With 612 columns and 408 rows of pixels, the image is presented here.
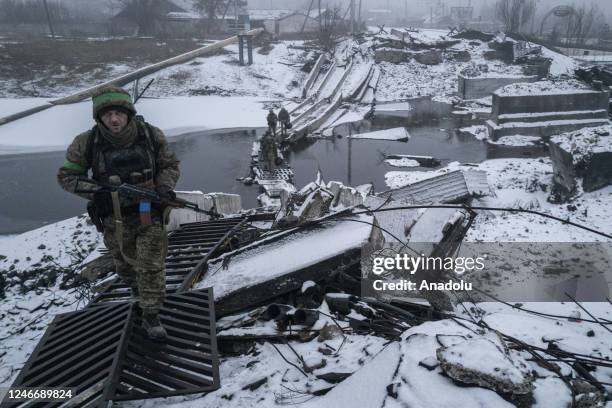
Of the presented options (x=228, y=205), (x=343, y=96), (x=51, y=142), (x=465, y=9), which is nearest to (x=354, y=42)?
(x=343, y=96)

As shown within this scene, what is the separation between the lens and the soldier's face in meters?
2.64

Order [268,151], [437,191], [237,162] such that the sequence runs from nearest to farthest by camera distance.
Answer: [437,191], [268,151], [237,162]

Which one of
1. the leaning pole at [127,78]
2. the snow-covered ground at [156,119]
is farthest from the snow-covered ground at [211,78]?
the snow-covered ground at [156,119]

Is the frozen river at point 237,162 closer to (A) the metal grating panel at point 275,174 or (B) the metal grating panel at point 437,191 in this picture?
(A) the metal grating panel at point 275,174

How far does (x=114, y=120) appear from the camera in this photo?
2.65 m

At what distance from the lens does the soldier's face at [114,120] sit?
2.64 metres

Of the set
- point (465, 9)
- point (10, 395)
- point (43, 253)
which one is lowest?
point (43, 253)

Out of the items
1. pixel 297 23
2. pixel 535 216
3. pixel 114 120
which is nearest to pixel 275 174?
pixel 535 216

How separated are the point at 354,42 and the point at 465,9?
54933 mm

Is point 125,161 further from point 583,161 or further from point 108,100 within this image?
point 583,161

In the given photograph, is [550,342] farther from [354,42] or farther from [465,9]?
[465,9]

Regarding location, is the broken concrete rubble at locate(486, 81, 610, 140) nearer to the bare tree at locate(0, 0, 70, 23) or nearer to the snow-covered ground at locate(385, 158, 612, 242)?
the snow-covered ground at locate(385, 158, 612, 242)

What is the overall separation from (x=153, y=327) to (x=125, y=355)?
265mm

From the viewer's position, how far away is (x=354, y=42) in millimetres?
28906
